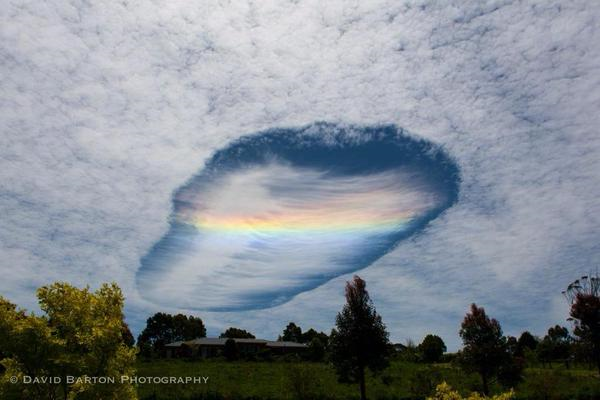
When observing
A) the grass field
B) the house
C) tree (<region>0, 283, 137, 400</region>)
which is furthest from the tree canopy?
the house

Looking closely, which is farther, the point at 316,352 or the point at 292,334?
the point at 292,334

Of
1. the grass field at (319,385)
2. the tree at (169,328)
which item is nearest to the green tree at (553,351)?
the grass field at (319,385)

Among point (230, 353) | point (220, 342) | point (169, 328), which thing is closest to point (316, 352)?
point (230, 353)

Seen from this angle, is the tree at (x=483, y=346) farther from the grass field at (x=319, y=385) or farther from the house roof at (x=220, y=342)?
the house roof at (x=220, y=342)

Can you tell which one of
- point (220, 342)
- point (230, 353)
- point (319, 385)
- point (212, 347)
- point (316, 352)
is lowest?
point (319, 385)

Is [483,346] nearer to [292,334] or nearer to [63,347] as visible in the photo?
[63,347]

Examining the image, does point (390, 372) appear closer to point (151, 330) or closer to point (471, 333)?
point (471, 333)
